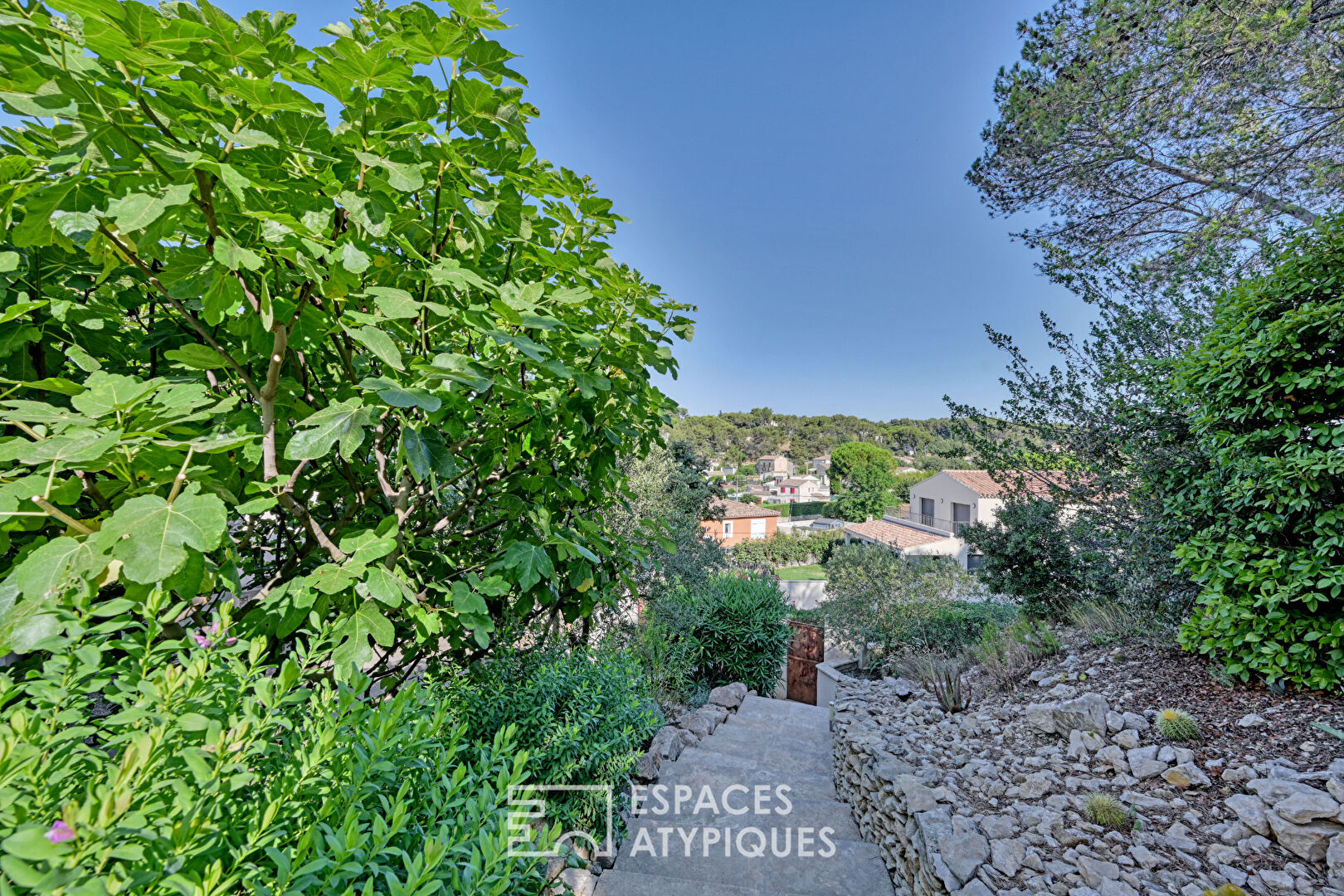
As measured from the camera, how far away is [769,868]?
265cm

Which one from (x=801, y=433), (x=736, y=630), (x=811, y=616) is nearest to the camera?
(x=736, y=630)

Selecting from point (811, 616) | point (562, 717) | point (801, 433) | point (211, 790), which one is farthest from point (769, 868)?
point (801, 433)

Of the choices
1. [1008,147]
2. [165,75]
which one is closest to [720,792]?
[165,75]

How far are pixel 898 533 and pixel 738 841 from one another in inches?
1114

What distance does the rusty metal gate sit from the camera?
7961mm

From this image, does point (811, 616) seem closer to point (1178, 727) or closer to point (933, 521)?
point (1178, 727)

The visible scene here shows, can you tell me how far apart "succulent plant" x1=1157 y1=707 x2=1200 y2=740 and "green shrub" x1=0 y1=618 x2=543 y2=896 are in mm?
3306

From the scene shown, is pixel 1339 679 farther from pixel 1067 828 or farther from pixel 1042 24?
pixel 1042 24

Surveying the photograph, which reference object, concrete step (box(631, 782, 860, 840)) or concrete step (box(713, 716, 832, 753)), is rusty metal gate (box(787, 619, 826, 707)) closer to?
concrete step (box(713, 716, 832, 753))

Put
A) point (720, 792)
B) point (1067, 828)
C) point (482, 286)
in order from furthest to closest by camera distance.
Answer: point (720, 792) → point (1067, 828) → point (482, 286)

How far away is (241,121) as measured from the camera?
1.12 metres

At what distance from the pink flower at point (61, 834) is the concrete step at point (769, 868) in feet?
8.31

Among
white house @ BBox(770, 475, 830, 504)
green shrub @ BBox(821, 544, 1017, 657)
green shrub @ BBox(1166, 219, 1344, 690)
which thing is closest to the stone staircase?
green shrub @ BBox(1166, 219, 1344, 690)

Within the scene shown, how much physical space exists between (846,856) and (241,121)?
4028mm
